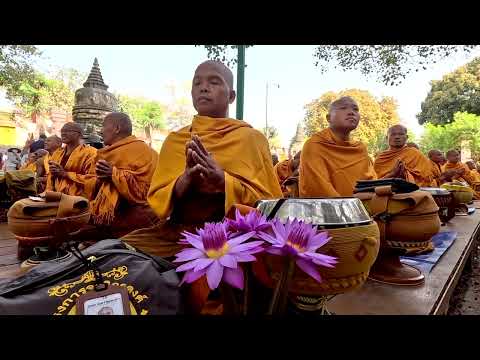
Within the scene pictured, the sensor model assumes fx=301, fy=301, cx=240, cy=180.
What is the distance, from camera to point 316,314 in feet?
2.70

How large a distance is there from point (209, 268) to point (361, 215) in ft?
1.61

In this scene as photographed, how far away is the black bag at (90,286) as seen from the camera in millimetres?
758

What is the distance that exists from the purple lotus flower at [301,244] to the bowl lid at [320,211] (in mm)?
176

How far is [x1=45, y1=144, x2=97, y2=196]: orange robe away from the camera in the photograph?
3.06 metres

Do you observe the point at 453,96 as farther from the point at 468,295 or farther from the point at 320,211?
the point at 320,211

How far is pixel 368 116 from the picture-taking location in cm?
2486

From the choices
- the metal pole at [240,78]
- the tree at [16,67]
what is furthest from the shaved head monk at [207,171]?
the tree at [16,67]

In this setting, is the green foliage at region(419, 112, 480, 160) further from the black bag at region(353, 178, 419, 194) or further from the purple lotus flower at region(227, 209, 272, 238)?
the purple lotus flower at region(227, 209, 272, 238)

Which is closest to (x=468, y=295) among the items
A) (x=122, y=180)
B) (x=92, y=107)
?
(x=122, y=180)

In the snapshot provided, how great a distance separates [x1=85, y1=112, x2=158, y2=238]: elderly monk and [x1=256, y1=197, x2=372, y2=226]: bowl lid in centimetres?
234

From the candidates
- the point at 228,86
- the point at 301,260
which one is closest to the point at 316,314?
the point at 301,260
